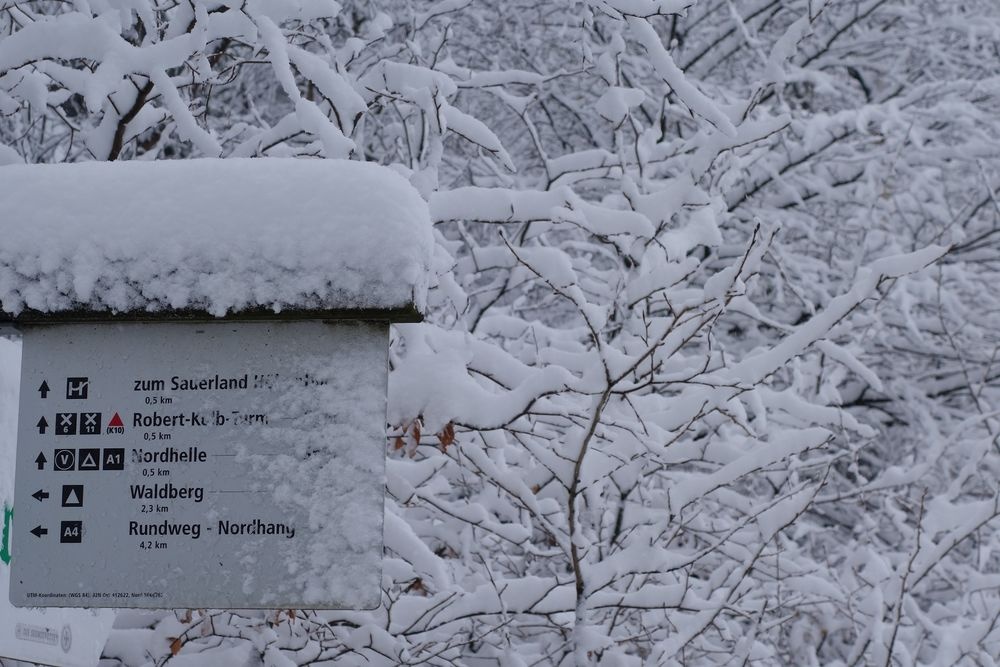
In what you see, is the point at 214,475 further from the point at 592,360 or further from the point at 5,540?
the point at 592,360

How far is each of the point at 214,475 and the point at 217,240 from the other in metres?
0.33

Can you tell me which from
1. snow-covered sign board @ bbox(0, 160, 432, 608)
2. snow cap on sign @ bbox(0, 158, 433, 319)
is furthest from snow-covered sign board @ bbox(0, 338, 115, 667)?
snow cap on sign @ bbox(0, 158, 433, 319)

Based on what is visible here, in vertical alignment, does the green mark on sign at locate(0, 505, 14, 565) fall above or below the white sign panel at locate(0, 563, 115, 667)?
above

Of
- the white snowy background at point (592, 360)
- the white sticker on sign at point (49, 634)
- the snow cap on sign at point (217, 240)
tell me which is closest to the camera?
the snow cap on sign at point (217, 240)

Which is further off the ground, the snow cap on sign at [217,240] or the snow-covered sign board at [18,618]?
the snow cap on sign at [217,240]

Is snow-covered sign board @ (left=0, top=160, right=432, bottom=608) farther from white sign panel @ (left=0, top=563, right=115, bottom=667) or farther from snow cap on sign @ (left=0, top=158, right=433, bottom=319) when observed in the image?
white sign panel @ (left=0, top=563, right=115, bottom=667)

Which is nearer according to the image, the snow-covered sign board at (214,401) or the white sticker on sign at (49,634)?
the snow-covered sign board at (214,401)

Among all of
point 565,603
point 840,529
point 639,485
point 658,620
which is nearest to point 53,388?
point 565,603

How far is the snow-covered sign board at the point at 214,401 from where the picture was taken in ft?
4.72

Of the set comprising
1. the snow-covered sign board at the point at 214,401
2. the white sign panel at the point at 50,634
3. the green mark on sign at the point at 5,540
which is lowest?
the white sign panel at the point at 50,634

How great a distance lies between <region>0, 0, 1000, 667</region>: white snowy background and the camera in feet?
7.88

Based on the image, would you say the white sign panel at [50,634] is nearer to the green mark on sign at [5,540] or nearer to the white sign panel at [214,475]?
the green mark on sign at [5,540]

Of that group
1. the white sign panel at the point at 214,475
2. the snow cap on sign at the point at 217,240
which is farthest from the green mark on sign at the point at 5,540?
the snow cap on sign at the point at 217,240

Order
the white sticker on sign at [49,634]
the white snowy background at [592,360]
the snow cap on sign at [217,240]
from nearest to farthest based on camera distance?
the snow cap on sign at [217,240], the white sticker on sign at [49,634], the white snowy background at [592,360]
